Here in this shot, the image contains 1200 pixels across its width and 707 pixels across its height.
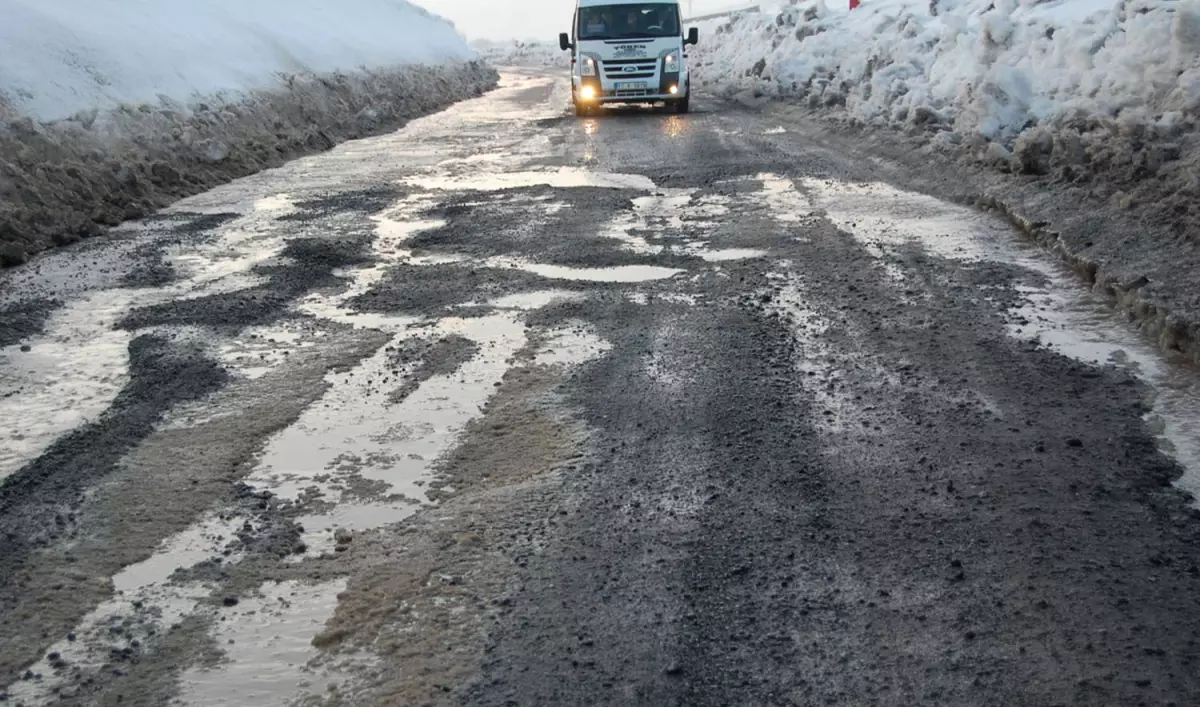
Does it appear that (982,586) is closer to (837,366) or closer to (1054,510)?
(1054,510)

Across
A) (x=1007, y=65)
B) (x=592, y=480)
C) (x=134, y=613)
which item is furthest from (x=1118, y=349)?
(x=1007, y=65)

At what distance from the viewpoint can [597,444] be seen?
4047mm

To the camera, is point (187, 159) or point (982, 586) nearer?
point (982, 586)

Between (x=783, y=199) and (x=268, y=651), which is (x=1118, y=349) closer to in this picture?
(x=268, y=651)

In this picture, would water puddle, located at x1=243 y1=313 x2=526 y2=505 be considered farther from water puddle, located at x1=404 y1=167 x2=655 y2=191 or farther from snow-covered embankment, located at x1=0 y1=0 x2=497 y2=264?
water puddle, located at x1=404 y1=167 x2=655 y2=191

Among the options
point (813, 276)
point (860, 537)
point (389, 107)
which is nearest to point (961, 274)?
point (813, 276)

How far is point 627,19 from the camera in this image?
66.5ft

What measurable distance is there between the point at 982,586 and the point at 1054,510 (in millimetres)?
601

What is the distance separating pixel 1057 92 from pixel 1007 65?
1.72m

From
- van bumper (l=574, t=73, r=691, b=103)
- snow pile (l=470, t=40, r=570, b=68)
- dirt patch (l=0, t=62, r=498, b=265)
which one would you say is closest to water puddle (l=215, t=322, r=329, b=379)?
dirt patch (l=0, t=62, r=498, b=265)

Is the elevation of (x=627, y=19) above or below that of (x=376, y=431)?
above

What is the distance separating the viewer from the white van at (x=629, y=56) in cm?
1923

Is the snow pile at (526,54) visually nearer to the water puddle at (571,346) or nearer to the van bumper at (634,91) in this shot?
the van bumper at (634,91)

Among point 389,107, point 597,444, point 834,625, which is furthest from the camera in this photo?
point 389,107
